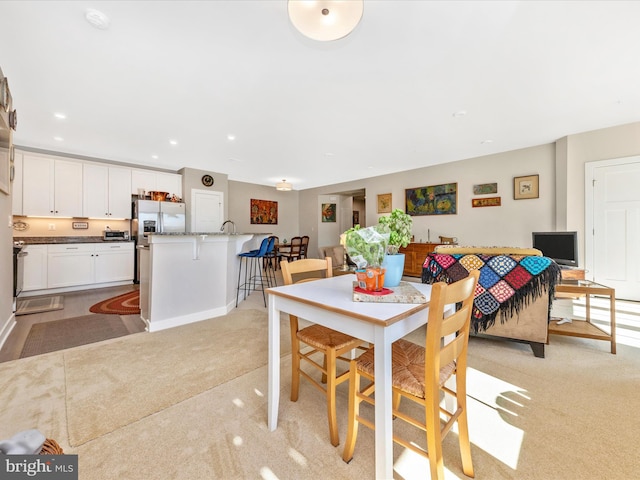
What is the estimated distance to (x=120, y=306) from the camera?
3.67 metres

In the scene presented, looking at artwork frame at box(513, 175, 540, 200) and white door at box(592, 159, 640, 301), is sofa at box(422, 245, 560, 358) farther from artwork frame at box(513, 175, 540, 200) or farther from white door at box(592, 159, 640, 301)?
artwork frame at box(513, 175, 540, 200)

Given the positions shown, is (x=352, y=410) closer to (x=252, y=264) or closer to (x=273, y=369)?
(x=273, y=369)

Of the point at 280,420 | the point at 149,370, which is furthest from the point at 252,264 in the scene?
the point at 280,420

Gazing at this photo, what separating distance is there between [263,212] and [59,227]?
4605 mm

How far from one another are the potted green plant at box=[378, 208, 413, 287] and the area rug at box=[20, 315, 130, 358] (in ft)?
9.40

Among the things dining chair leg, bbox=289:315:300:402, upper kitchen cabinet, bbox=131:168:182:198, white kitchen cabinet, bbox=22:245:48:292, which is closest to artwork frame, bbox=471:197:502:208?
dining chair leg, bbox=289:315:300:402

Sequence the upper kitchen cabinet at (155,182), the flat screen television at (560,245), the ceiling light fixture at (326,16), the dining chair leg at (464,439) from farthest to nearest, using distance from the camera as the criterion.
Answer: the upper kitchen cabinet at (155,182) → the flat screen television at (560,245) → the ceiling light fixture at (326,16) → the dining chair leg at (464,439)

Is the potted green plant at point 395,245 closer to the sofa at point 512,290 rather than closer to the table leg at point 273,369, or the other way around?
the table leg at point 273,369

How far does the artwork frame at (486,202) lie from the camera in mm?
4902

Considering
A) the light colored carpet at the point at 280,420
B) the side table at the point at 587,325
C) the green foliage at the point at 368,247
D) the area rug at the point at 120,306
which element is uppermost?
the green foliage at the point at 368,247

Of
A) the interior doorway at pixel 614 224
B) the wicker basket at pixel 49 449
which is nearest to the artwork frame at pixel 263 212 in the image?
the interior doorway at pixel 614 224

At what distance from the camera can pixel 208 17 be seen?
183 centimetres

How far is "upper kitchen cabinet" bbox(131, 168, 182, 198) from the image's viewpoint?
5.33 meters

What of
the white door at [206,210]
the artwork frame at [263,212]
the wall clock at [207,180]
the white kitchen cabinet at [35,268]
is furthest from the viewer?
the artwork frame at [263,212]
